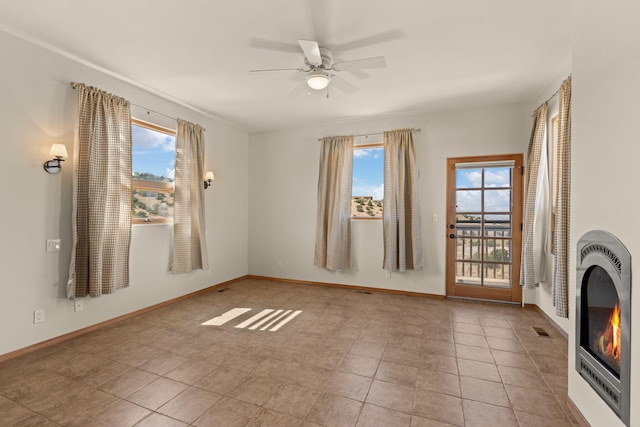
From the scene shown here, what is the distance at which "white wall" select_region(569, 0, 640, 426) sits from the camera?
4.44 feet

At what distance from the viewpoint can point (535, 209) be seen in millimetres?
3518

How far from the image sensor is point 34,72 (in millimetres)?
2709

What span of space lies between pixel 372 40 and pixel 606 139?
6.08ft

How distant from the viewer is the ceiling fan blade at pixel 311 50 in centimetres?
223

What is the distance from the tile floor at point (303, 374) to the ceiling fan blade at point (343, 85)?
274 centimetres

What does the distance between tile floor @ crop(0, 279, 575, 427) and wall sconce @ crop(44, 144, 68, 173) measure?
1709 mm

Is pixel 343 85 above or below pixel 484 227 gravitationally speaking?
above

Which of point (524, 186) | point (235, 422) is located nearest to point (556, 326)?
point (524, 186)

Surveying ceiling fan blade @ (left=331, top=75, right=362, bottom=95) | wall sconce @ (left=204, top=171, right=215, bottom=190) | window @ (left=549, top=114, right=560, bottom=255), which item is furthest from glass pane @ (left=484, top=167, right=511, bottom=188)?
wall sconce @ (left=204, top=171, right=215, bottom=190)

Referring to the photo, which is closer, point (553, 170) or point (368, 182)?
point (553, 170)

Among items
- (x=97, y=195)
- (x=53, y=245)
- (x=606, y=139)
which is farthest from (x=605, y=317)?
(x=53, y=245)

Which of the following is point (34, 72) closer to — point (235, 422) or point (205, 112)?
point (205, 112)

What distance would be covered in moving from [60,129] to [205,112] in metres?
2.01

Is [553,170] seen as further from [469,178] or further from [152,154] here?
[152,154]
